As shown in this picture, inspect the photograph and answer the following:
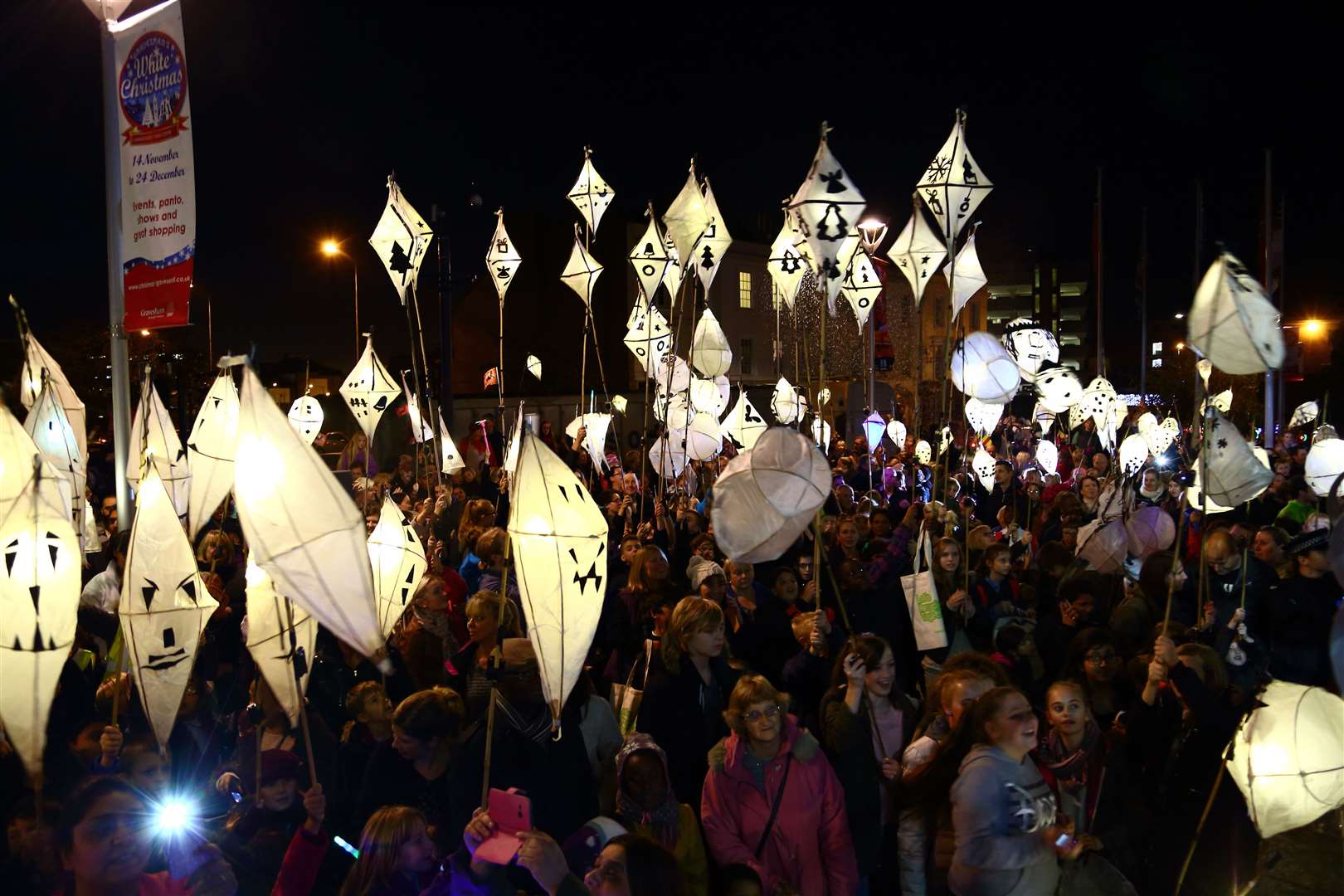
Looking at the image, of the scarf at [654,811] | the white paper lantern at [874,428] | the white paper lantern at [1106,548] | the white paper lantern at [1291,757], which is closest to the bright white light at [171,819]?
the scarf at [654,811]

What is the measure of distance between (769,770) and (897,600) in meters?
3.20

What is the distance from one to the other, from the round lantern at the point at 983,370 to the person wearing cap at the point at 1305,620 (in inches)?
152

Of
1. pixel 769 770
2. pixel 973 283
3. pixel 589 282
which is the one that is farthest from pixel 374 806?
pixel 589 282

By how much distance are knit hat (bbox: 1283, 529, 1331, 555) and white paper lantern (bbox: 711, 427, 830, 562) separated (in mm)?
3765

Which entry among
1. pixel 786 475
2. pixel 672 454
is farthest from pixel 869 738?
pixel 672 454

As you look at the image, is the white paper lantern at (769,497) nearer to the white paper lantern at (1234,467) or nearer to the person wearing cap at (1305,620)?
the person wearing cap at (1305,620)

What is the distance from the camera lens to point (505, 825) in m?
Answer: 3.50

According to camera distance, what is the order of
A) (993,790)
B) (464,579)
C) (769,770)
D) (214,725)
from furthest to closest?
(464,579), (214,725), (769,770), (993,790)

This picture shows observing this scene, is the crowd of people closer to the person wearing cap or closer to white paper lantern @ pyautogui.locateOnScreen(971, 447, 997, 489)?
the person wearing cap

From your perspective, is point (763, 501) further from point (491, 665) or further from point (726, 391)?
point (726, 391)

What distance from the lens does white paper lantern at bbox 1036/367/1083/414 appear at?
50.2 ft

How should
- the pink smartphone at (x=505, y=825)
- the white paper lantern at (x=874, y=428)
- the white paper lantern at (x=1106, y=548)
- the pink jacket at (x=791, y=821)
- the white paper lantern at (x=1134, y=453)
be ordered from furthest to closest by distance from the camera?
the white paper lantern at (x=874, y=428)
the white paper lantern at (x=1134, y=453)
the white paper lantern at (x=1106, y=548)
the pink jacket at (x=791, y=821)
the pink smartphone at (x=505, y=825)

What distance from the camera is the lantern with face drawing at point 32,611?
14.3 ft

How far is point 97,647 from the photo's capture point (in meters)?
6.89
